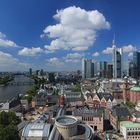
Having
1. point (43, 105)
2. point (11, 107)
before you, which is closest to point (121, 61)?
point (43, 105)

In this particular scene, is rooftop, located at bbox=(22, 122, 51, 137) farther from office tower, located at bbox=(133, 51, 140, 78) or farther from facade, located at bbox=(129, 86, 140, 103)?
office tower, located at bbox=(133, 51, 140, 78)

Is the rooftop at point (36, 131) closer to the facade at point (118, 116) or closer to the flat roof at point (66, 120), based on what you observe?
the flat roof at point (66, 120)

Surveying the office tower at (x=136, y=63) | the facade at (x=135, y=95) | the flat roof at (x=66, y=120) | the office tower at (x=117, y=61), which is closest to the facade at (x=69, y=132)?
the flat roof at (x=66, y=120)

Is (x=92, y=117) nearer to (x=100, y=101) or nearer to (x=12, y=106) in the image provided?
(x=100, y=101)

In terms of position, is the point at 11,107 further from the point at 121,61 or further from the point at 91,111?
the point at 121,61

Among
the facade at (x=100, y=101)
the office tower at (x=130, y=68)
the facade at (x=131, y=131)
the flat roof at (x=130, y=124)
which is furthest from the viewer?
the office tower at (x=130, y=68)

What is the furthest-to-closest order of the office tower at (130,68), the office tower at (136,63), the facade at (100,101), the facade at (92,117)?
the office tower at (130,68) → the office tower at (136,63) → the facade at (100,101) → the facade at (92,117)

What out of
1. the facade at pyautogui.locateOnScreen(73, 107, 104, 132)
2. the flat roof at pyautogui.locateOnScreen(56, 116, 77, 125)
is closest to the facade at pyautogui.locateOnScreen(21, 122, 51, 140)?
the flat roof at pyautogui.locateOnScreen(56, 116, 77, 125)

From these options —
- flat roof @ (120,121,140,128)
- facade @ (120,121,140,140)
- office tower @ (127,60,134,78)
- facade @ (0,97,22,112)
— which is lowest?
facade @ (120,121,140,140)

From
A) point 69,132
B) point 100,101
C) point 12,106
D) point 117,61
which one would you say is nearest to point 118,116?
point 69,132

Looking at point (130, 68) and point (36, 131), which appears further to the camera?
point (130, 68)

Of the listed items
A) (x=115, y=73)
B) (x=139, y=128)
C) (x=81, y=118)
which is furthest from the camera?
(x=115, y=73)
